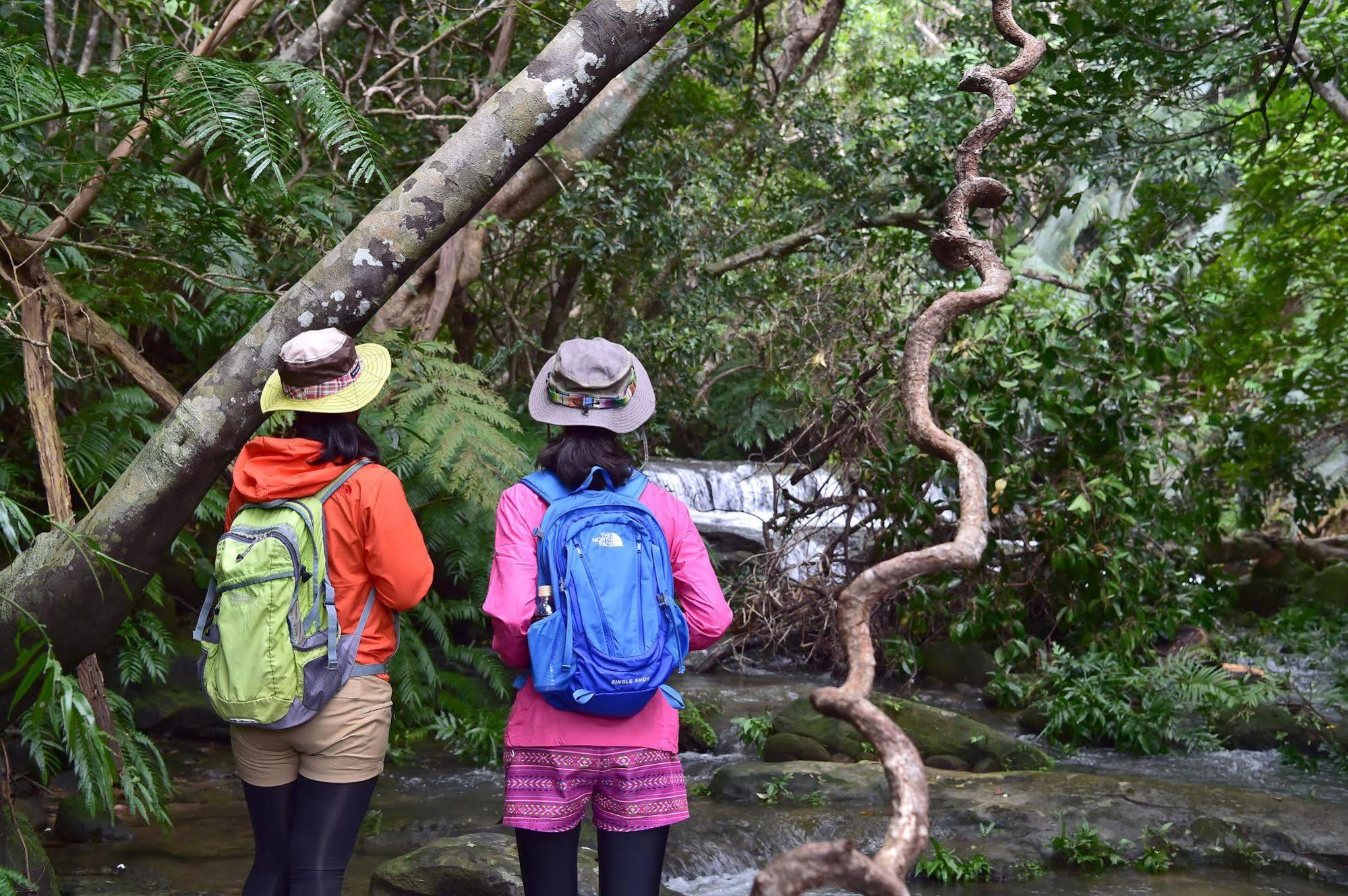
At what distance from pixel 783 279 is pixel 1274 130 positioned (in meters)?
4.03

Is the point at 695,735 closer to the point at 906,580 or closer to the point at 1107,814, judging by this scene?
the point at 1107,814

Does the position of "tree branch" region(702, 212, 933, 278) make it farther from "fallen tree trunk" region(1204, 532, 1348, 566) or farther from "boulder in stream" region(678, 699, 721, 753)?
"fallen tree trunk" region(1204, 532, 1348, 566)

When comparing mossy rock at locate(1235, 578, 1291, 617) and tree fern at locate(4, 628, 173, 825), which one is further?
mossy rock at locate(1235, 578, 1291, 617)

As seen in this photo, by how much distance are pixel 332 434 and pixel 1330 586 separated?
11350mm

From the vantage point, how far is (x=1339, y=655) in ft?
34.5

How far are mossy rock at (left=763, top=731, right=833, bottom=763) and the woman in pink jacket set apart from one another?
4.58 meters

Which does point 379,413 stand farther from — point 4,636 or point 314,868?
point 314,868

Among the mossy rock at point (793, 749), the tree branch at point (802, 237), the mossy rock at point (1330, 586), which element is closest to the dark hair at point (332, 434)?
the mossy rock at point (793, 749)

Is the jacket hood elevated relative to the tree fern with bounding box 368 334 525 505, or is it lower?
lower

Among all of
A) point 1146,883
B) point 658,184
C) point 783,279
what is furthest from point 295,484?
point 783,279

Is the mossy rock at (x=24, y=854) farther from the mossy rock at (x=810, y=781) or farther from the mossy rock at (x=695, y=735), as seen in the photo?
the mossy rock at (x=695, y=735)

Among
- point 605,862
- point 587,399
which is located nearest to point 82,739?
point 605,862

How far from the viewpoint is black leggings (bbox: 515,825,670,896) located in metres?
2.79

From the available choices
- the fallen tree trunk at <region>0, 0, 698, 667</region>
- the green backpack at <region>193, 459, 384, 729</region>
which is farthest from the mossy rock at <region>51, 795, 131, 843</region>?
the green backpack at <region>193, 459, 384, 729</region>
